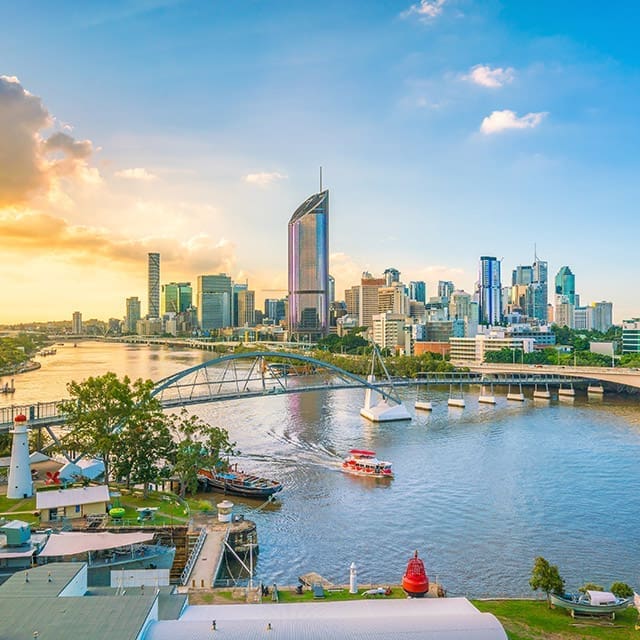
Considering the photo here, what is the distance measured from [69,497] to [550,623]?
56.2ft

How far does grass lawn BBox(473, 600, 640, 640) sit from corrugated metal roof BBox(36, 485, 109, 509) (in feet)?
47.2

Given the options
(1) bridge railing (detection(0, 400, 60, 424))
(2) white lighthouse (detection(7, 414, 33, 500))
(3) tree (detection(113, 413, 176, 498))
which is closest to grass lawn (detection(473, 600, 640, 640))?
(3) tree (detection(113, 413, 176, 498))

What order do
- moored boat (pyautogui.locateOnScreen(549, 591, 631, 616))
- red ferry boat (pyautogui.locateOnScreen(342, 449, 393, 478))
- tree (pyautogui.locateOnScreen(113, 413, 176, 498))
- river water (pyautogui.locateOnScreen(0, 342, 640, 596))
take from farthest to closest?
1. red ferry boat (pyautogui.locateOnScreen(342, 449, 393, 478))
2. tree (pyautogui.locateOnScreen(113, 413, 176, 498))
3. river water (pyautogui.locateOnScreen(0, 342, 640, 596))
4. moored boat (pyautogui.locateOnScreen(549, 591, 631, 616))

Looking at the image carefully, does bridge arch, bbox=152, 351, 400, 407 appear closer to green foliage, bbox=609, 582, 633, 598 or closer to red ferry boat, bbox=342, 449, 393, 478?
red ferry boat, bbox=342, 449, 393, 478

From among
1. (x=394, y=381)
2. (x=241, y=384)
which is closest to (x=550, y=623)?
(x=394, y=381)

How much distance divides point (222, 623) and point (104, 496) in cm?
1225

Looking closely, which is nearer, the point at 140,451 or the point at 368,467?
the point at 140,451

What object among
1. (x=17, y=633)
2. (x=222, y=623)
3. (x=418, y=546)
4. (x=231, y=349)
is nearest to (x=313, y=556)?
(x=418, y=546)

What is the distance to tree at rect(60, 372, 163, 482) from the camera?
29.6 m

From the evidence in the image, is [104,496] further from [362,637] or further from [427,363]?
[427,363]

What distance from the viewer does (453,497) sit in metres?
32.0

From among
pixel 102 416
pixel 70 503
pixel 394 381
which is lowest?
pixel 70 503

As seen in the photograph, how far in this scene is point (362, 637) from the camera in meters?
13.5

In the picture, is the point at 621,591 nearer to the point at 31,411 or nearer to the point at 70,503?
the point at 70,503
